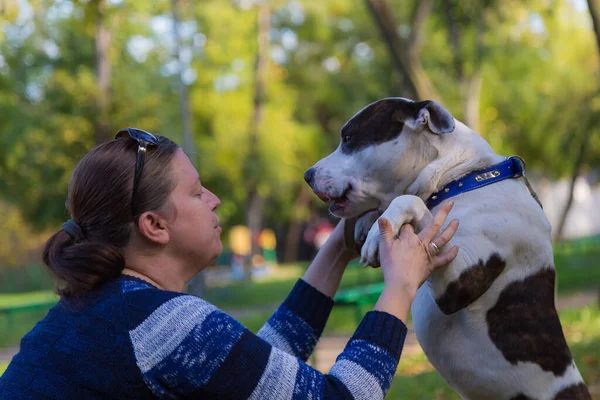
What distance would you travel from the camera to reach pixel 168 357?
1780 millimetres

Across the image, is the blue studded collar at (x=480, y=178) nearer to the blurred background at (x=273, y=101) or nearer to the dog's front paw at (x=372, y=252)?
the dog's front paw at (x=372, y=252)

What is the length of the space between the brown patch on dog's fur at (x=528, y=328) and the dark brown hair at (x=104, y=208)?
1.15 metres

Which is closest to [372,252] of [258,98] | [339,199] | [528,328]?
[339,199]

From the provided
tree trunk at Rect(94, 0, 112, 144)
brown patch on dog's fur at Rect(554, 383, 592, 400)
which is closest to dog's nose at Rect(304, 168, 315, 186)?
brown patch on dog's fur at Rect(554, 383, 592, 400)

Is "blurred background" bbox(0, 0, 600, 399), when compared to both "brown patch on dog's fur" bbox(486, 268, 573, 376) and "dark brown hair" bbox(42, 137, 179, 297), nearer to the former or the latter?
"brown patch on dog's fur" bbox(486, 268, 573, 376)

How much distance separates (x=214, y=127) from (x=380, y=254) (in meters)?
25.2

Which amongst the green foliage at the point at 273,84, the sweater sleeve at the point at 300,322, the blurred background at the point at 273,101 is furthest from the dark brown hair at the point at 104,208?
the green foliage at the point at 273,84

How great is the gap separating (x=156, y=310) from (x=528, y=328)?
4.02 ft

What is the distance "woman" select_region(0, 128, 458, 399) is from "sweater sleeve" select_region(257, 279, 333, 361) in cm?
50

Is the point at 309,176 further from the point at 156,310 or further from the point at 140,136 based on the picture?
the point at 156,310

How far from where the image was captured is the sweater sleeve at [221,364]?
1.78 meters

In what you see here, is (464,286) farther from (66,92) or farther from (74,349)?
(66,92)

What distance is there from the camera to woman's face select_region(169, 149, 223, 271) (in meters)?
2.10

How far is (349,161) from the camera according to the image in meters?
2.66
